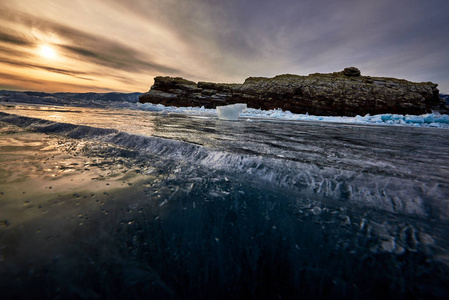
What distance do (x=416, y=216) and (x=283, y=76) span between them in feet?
142

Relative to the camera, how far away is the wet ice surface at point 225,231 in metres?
0.86

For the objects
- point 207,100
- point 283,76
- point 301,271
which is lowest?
point 301,271

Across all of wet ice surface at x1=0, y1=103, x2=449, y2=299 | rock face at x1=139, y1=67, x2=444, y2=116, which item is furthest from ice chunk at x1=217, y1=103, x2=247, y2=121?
rock face at x1=139, y1=67, x2=444, y2=116

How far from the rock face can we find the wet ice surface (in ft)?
107

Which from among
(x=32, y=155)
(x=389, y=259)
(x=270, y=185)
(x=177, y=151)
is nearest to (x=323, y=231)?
(x=389, y=259)

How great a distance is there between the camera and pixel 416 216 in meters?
1.45

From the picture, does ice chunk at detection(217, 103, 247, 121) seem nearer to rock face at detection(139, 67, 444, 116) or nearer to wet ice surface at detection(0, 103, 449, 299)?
wet ice surface at detection(0, 103, 449, 299)

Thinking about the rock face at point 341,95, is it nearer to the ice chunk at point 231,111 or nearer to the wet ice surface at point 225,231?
the ice chunk at point 231,111

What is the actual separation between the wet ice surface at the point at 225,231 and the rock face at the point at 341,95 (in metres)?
32.7

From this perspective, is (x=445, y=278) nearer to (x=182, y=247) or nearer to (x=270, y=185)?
(x=270, y=185)

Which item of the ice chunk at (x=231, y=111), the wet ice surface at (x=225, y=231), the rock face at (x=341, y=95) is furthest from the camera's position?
the rock face at (x=341, y=95)

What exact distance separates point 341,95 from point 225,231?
35.5 meters

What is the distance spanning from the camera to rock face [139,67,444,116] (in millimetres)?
27438

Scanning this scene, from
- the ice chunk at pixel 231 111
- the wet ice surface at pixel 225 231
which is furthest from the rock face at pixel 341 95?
the wet ice surface at pixel 225 231
